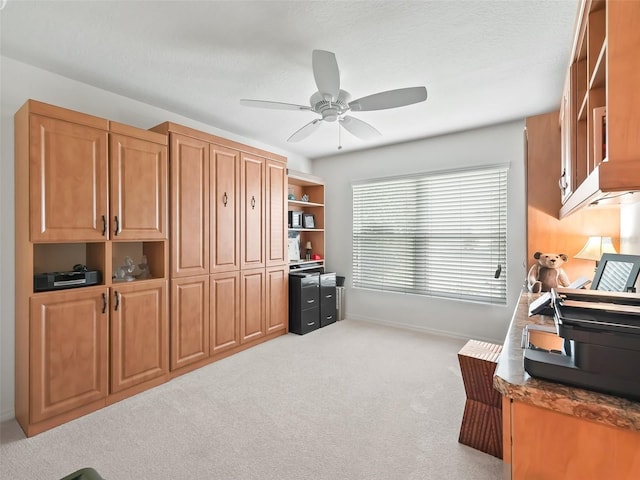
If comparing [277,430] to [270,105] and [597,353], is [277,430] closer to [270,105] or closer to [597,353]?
[597,353]

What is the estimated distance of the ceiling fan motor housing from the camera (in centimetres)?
232

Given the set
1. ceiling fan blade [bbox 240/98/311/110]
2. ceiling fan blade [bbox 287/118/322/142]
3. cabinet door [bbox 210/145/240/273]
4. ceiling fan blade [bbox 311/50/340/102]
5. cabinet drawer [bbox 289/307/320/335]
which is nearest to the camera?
ceiling fan blade [bbox 311/50/340/102]

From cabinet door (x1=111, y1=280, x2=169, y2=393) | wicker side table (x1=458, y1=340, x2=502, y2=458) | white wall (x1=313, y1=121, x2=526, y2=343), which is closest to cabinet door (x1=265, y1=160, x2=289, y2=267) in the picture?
white wall (x1=313, y1=121, x2=526, y2=343)

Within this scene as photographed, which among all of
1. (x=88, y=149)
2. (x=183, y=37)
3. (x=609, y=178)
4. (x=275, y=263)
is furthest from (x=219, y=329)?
(x=609, y=178)

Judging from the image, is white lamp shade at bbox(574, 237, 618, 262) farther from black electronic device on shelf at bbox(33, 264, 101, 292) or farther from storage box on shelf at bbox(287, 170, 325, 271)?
black electronic device on shelf at bbox(33, 264, 101, 292)

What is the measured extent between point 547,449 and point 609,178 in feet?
2.67

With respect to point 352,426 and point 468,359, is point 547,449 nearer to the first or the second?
point 468,359

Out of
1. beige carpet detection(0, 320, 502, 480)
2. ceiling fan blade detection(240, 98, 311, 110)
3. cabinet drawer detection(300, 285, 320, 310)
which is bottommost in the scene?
beige carpet detection(0, 320, 502, 480)

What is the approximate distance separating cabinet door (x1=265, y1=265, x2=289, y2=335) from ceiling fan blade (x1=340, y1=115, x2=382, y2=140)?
6.57 feet

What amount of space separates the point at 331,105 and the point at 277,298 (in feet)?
8.33

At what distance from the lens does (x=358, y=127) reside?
269 cm

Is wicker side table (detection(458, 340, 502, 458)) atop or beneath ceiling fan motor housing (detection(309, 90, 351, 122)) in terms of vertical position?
beneath

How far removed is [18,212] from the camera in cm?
222

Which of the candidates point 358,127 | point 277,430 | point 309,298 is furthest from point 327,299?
point 358,127
